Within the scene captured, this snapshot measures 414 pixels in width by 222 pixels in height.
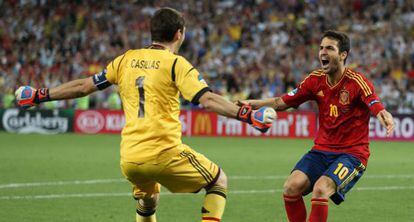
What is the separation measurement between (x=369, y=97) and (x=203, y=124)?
17215 mm

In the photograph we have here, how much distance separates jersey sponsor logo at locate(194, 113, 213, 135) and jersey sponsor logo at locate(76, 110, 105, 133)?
9.51ft

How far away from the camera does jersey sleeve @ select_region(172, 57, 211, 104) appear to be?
6.62 metres

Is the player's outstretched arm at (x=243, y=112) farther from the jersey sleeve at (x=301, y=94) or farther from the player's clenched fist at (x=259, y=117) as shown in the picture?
the jersey sleeve at (x=301, y=94)

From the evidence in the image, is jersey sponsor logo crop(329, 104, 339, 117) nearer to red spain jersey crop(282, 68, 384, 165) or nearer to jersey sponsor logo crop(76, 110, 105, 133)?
red spain jersey crop(282, 68, 384, 165)

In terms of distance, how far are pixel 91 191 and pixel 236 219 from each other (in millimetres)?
3204

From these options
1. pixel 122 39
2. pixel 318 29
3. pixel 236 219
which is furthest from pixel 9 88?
pixel 236 219

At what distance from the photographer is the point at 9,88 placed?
91.9ft

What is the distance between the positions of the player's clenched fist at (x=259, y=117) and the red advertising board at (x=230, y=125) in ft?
57.4

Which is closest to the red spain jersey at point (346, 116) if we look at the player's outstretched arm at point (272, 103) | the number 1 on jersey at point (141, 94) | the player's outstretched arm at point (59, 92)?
the player's outstretched arm at point (272, 103)

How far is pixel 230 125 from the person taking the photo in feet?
82.7

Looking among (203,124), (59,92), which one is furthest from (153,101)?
(203,124)

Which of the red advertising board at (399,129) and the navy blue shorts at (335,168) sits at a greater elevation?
the navy blue shorts at (335,168)

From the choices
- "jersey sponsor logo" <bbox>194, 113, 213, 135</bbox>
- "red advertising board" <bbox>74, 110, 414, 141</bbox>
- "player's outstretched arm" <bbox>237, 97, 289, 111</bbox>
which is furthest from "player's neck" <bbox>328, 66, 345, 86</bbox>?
"jersey sponsor logo" <bbox>194, 113, 213, 135</bbox>

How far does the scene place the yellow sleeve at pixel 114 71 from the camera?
23.3ft
